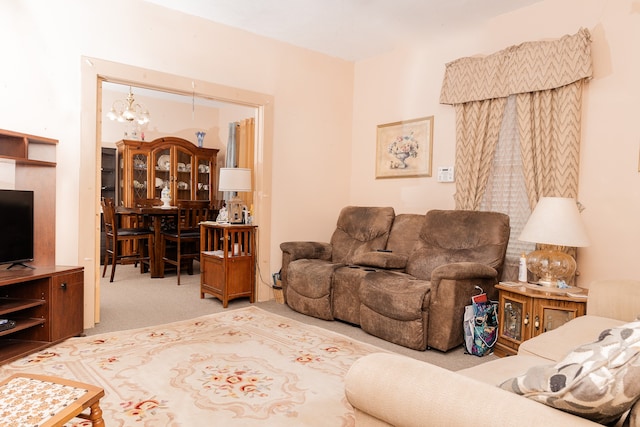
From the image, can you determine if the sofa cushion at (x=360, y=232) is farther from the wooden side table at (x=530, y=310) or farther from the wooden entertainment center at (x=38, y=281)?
the wooden entertainment center at (x=38, y=281)

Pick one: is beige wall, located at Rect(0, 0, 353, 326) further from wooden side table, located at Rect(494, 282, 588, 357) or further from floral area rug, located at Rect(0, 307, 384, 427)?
wooden side table, located at Rect(494, 282, 588, 357)

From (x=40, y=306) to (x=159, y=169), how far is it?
4.04 meters

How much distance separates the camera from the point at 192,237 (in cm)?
525

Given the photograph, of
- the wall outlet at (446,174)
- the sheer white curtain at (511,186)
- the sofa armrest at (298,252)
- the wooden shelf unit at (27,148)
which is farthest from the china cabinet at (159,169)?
the sheer white curtain at (511,186)

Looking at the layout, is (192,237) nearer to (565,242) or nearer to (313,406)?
(313,406)

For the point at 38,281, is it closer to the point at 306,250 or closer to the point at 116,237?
the point at 306,250

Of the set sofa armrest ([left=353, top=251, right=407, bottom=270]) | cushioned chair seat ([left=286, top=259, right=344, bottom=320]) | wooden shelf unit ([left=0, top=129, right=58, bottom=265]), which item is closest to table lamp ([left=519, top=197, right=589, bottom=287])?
sofa armrest ([left=353, top=251, right=407, bottom=270])

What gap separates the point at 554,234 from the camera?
2.59 m

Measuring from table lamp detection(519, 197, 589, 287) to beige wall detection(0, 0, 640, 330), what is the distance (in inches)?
19.0

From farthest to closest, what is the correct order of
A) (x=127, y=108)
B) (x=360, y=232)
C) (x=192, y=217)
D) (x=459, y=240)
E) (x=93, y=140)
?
(x=127, y=108) < (x=192, y=217) < (x=360, y=232) < (x=459, y=240) < (x=93, y=140)

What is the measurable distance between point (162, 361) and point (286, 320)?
121 cm

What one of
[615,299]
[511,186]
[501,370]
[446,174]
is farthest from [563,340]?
[446,174]

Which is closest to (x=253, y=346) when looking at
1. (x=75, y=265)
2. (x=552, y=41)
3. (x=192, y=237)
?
(x=75, y=265)

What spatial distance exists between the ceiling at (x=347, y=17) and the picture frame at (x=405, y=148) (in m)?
0.88
